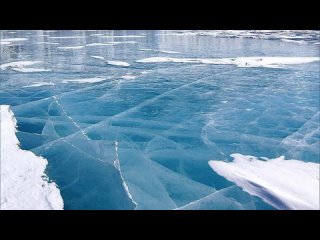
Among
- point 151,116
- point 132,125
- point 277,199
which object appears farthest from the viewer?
point 151,116

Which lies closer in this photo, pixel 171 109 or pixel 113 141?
pixel 113 141

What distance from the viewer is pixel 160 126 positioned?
3984mm

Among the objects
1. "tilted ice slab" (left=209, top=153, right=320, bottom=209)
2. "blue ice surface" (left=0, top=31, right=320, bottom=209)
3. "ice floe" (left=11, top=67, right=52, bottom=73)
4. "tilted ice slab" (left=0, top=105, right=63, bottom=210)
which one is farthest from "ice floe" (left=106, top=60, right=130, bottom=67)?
"tilted ice slab" (left=209, top=153, right=320, bottom=209)

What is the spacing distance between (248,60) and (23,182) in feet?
20.2

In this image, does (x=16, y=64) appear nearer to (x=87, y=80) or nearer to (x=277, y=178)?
(x=87, y=80)

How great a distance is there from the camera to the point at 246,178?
2852 mm

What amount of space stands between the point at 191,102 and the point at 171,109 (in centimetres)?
42

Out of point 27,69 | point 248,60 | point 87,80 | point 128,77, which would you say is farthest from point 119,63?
point 248,60

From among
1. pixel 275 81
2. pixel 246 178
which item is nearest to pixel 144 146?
pixel 246 178

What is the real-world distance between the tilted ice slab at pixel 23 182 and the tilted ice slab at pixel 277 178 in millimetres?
1521

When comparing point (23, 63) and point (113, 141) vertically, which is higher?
point (23, 63)

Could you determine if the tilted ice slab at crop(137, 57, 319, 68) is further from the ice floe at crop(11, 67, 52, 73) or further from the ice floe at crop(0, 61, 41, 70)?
the ice floe at crop(0, 61, 41, 70)

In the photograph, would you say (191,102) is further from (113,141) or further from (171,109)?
(113,141)

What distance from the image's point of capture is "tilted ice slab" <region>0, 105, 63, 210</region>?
7.98 feet
